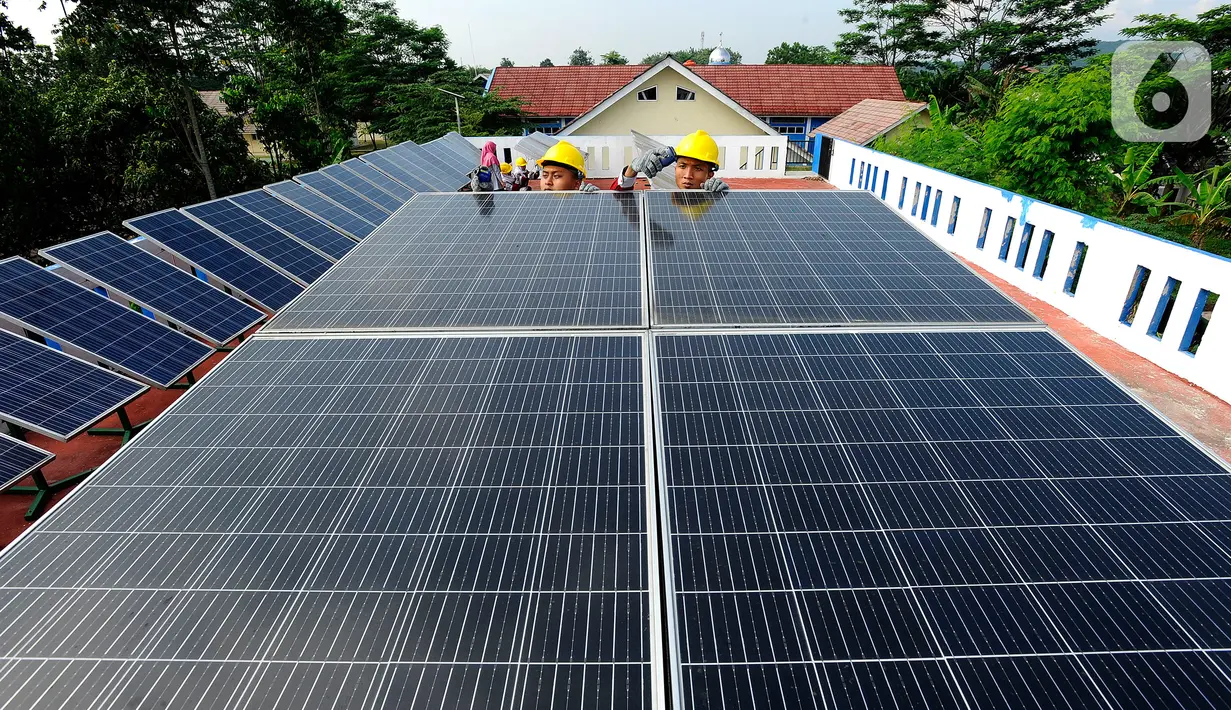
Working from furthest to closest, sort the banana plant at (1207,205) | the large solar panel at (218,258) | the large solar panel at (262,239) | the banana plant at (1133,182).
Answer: the banana plant at (1133,182), the banana plant at (1207,205), the large solar panel at (262,239), the large solar panel at (218,258)

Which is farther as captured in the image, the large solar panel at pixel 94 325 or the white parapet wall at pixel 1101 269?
the white parapet wall at pixel 1101 269

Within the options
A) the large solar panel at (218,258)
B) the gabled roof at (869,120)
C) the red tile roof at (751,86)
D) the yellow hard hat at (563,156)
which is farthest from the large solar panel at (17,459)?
the red tile roof at (751,86)

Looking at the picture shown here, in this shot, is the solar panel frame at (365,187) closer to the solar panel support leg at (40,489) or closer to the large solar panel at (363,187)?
the large solar panel at (363,187)

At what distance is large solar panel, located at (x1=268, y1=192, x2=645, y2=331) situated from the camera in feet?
24.8

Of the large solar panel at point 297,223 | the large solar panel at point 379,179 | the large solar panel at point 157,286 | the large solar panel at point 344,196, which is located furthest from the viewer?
the large solar panel at point 379,179

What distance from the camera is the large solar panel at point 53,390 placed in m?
7.37

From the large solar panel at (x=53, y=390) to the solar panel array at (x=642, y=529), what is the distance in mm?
2896

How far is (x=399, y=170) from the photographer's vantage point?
21.2 meters

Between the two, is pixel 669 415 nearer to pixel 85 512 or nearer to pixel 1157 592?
pixel 1157 592

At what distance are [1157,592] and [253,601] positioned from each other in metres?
6.08

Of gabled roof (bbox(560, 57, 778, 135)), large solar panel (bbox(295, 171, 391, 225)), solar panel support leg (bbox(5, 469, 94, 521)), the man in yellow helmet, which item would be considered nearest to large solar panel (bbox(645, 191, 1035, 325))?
the man in yellow helmet

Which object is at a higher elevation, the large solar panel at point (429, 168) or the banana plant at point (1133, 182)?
the large solar panel at point (429, 168)

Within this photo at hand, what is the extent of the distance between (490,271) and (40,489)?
722 centimetres

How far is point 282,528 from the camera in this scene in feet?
14.7
